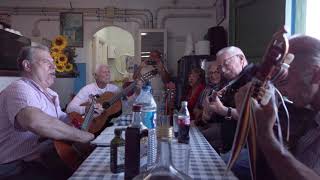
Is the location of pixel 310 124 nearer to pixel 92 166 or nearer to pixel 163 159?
pixel 163 159

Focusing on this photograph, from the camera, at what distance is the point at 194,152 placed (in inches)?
58.0

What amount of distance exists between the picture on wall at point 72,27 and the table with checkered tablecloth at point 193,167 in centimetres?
429

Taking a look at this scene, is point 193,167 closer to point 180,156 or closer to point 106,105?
point 180,156

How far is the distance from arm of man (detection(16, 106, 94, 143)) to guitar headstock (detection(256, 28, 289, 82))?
4.10 feet

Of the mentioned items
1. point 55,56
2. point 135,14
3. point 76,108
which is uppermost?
point 135,14

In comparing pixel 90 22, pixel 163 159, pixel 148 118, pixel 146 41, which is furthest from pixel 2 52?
pixel 163 159

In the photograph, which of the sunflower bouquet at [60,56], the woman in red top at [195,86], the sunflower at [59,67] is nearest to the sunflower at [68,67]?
the sunflower bouquet at [60,56]

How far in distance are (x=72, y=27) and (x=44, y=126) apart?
414 centimetres

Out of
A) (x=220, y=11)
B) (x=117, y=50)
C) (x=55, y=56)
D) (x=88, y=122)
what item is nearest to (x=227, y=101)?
(x=88, y=122)

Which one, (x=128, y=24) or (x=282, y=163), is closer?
(x=282, y=163)

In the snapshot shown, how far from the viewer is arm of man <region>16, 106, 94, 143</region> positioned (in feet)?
5.30

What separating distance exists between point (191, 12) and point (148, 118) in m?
4.46

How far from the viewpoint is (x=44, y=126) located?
164 cm

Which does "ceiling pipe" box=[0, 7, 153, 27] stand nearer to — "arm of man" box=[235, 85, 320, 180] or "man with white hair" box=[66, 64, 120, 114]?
"man with white hair" box=[66, 64, 120, 114]
